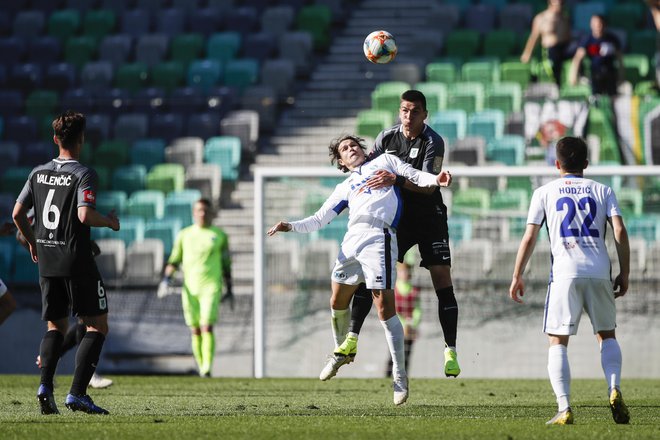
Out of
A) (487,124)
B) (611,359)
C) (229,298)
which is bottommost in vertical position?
(229,298)

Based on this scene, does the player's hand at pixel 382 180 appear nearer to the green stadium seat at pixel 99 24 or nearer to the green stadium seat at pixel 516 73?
the green stadium seat at pixel 516 73

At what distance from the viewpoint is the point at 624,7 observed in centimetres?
2155

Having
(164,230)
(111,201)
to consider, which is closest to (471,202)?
(164,230)

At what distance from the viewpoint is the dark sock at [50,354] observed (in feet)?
28.2

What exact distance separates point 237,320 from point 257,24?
932cm

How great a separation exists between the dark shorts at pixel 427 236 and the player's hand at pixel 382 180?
757 mm

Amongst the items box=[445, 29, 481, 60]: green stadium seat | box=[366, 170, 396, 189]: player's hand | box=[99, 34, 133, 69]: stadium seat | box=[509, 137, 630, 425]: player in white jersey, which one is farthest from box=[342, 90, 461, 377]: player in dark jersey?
box=[99, 34, 133, 69]: stadium seat

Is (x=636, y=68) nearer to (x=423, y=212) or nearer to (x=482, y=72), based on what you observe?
(x=482, y=72)

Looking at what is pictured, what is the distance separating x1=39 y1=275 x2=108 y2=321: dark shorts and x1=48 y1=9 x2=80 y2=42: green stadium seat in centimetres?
1718

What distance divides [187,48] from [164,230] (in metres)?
7.05

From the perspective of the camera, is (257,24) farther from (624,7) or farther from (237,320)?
(237,320)

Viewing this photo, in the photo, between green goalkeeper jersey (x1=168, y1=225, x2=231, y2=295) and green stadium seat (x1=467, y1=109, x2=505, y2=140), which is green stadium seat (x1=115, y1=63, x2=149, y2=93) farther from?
green goalkeeper jersey (x1=168, y1=225, x2=231, y2=295)

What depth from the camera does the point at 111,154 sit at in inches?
762


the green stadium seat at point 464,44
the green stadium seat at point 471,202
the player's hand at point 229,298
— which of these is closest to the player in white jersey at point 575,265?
the player's hand at point 229,298
